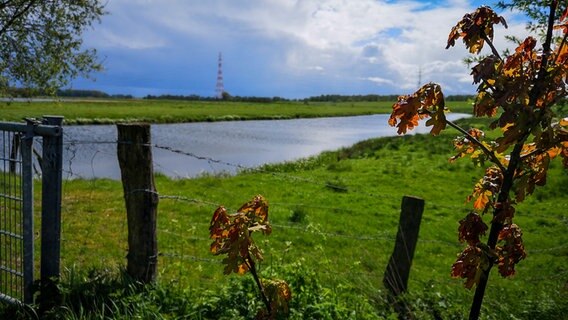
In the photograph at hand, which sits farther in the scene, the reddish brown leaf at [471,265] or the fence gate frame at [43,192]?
the fence gate frame at [43,192]

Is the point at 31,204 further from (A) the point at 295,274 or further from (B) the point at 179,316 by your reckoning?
(A) the point at 295,274

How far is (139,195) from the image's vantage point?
189 inches

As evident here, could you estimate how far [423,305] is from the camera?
17.1ft

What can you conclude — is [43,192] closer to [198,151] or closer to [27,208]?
[27,208]

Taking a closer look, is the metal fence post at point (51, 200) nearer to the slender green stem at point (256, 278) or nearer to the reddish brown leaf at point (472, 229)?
the slender green stem at point (256, 278)

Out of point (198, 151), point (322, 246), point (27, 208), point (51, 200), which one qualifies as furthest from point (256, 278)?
point (198, 151)

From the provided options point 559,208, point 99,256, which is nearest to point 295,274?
A: point 99,256

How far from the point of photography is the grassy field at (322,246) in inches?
180

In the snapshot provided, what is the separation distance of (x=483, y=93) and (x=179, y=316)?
3.16m

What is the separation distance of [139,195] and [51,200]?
0.85m

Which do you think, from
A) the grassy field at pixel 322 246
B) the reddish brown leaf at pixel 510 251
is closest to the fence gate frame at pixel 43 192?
the grassy field at pixel 322 246

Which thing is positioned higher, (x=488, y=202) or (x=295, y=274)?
(x=488, y=202)

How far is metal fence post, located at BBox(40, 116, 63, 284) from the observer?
468cm

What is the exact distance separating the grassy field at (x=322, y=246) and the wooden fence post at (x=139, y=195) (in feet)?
0.68
